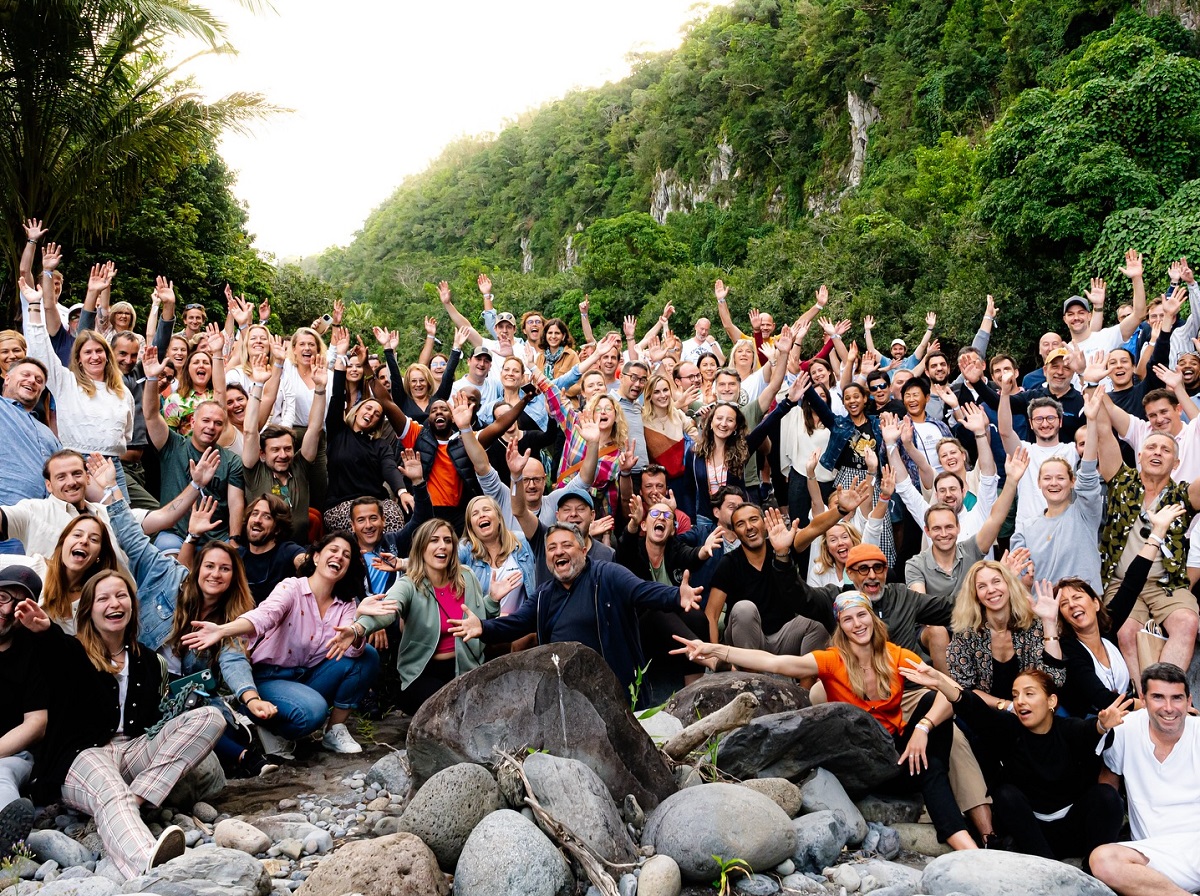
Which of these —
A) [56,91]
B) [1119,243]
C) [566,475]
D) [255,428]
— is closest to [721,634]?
[566,475]

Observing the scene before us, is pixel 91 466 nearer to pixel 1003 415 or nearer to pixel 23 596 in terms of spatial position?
pixel 23 596

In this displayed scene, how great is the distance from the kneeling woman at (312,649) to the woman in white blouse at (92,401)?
1.81 metres

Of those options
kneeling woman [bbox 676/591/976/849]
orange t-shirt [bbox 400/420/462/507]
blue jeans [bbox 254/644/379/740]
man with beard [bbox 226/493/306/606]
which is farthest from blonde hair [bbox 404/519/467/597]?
kneeling woman [bbox 676/591/976/849]

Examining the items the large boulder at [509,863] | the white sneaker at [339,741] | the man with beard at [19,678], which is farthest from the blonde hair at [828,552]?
the man with beard at [19,678]

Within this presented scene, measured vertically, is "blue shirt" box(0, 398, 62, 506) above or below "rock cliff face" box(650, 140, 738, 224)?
below

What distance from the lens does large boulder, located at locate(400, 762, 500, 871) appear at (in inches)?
188

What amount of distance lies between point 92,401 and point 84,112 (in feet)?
24.8

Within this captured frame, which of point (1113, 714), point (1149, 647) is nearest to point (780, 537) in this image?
point (1113, 714)

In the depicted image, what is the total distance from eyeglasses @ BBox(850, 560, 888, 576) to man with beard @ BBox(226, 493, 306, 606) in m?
3.83

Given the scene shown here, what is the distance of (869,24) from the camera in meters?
41.8

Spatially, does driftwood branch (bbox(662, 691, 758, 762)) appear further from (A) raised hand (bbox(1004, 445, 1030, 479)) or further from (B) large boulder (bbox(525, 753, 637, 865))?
(A) raised hand (bbox(1004, 445, 1030, 479))

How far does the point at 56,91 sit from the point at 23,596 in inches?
407

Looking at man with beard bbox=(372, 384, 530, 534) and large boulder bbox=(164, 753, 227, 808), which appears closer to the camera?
large boulder bbox=(164, 753, 227, 808)

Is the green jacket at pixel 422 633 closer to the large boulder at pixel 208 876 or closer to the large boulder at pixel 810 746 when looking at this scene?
the large boulder at pixel 810 746
